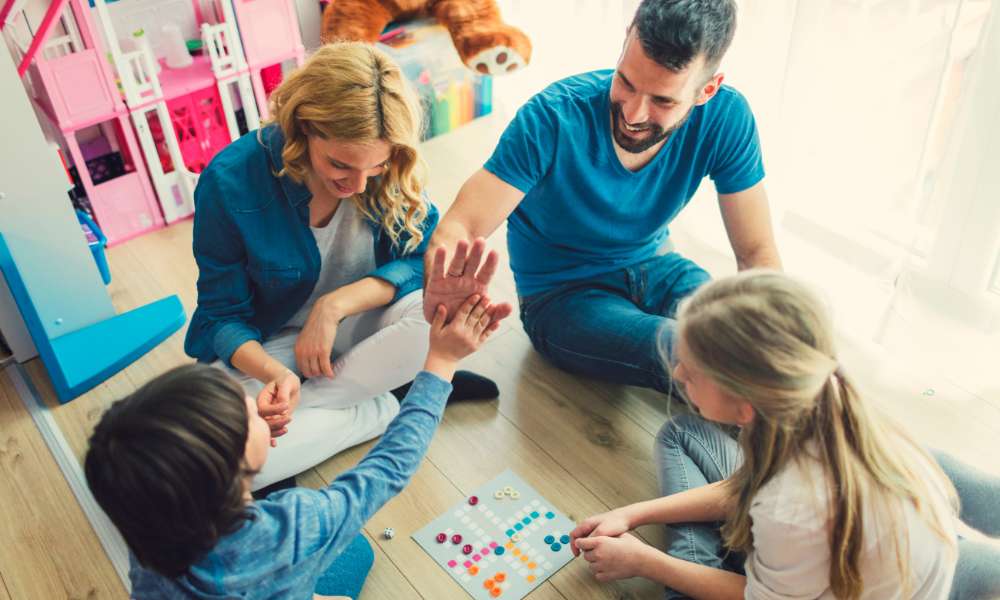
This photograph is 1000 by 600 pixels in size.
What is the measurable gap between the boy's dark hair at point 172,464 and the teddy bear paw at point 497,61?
1432 mm

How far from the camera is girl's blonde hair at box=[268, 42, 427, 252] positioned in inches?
46.4

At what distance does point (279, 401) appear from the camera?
3.95 feet

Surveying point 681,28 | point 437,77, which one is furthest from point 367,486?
A: point 437,77

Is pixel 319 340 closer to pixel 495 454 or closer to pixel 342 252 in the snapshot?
pixel 342 252

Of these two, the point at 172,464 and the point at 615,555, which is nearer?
the point at 172,464

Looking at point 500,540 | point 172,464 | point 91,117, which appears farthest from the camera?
point 91,117

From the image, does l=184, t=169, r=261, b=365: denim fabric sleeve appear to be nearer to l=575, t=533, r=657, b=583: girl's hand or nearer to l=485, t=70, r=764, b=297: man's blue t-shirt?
l=485, t=70, r=764, b=297: man's blue t-shirt

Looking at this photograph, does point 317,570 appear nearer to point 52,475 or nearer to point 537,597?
point 537,597

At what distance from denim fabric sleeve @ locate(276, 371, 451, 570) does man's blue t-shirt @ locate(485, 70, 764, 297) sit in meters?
0.47

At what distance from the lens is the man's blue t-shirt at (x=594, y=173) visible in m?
1.36

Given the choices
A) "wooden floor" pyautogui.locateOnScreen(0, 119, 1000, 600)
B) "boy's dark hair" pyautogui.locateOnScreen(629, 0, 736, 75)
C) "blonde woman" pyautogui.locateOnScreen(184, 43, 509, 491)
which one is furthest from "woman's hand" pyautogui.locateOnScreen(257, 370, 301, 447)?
"boy's dark hair" pyautogui.locateOnScreen(629, 0, 736, 75)

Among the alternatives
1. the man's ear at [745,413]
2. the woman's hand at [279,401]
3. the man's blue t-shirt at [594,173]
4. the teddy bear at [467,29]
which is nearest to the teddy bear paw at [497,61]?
the teddy bear at [467,29]

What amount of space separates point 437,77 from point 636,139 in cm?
111

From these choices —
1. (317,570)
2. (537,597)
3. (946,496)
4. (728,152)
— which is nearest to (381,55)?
(728,152)
